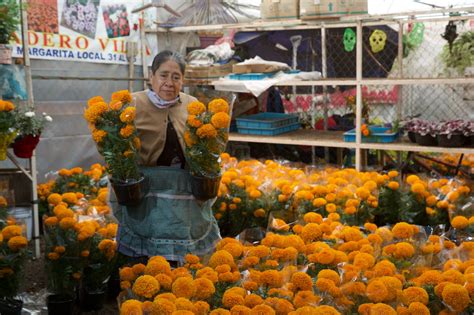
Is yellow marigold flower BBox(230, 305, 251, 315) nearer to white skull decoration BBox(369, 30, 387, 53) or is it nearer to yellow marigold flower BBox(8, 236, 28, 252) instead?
yellow marigold flower BBox(8, 236, 28, 252)

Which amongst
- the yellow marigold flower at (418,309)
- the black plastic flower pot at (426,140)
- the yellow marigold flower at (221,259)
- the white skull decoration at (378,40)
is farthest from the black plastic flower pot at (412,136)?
the yellow marigold flower at (418,309)

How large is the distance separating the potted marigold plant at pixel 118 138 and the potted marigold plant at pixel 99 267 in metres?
0.74

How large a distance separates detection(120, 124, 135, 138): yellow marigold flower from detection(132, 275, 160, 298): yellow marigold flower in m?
1.00

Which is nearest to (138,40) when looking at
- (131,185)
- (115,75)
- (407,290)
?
(115,75)

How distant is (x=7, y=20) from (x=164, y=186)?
225 cm

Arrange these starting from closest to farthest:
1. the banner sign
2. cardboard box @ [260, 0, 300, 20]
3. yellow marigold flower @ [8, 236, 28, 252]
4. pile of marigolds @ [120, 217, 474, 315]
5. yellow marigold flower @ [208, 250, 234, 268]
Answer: pile of marigolds @ [120, 217, 474, 315] → yellow marigold flower @ [208, 250, 234, 268] → yellow marigold flower @ [8, 236, 28, 252] → the banner sign → cardboard box @ [260, 0, 300, 20]

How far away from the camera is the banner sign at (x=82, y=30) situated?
5.87 m

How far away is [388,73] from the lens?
7.61 meters

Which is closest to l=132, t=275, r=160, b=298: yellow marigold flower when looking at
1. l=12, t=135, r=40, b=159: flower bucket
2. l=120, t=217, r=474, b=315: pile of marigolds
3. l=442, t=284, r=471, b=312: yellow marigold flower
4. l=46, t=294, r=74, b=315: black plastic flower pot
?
l=120, t=217, r=474, b=315: pile of marigolds

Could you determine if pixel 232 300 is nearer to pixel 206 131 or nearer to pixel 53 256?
pixel 206 131

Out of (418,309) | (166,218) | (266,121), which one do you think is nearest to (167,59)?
(166,218)

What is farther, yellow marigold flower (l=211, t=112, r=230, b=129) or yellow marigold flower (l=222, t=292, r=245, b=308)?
yellow marigold flower (l=211, t=112, r=230, b=129)

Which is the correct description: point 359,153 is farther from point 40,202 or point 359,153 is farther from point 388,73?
point 40,202

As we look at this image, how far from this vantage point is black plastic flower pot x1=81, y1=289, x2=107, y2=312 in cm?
381
